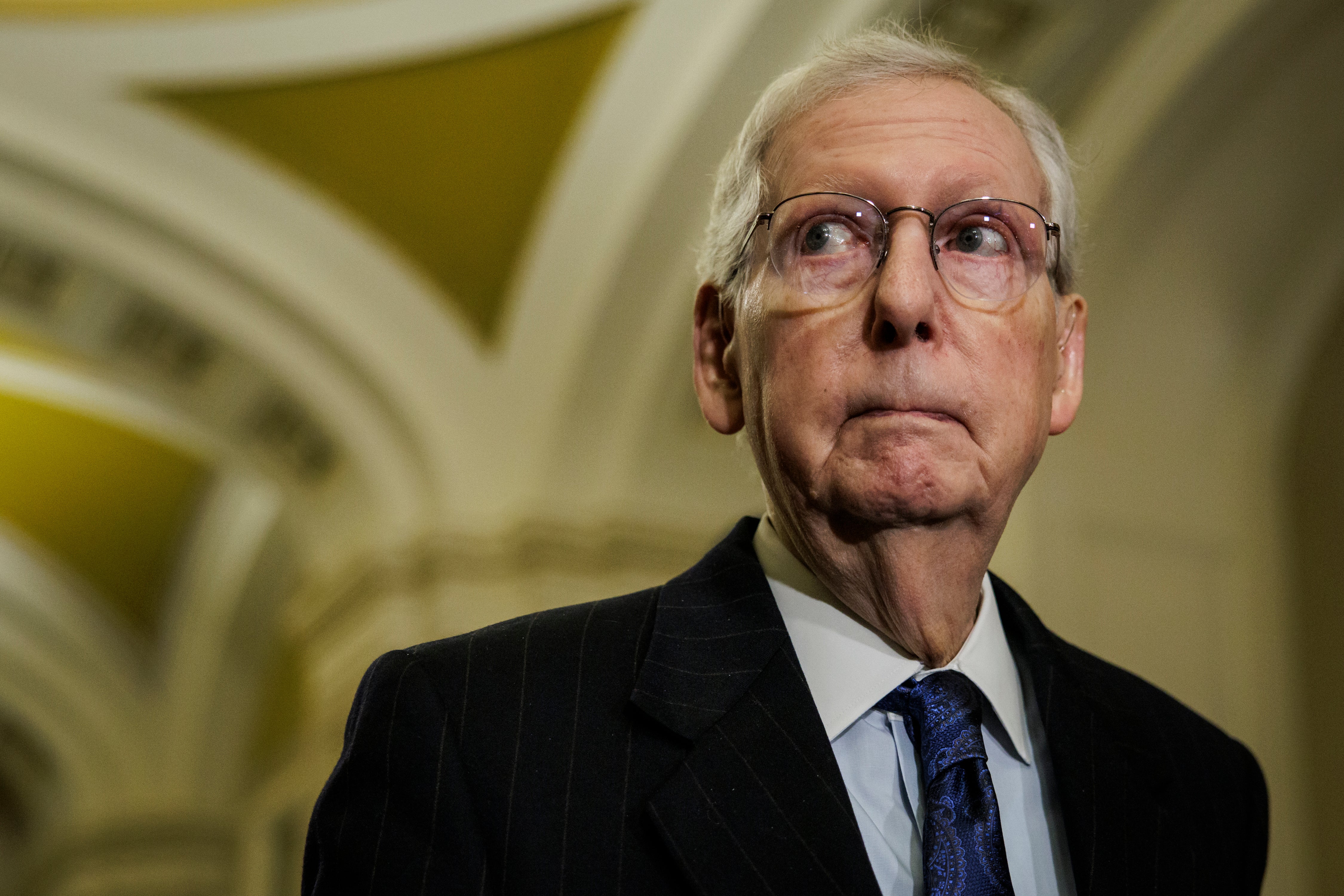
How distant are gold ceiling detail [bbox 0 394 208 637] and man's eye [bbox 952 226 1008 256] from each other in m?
9.27

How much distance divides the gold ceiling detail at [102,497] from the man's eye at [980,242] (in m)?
9.27

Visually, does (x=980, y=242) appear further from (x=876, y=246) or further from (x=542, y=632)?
(x=542, y=632)

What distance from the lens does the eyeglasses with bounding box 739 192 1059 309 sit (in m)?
1.49

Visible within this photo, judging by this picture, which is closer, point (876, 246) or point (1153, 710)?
point (876, 246)

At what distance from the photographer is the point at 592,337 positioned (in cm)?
646

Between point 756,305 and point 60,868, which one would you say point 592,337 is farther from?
point 60,868

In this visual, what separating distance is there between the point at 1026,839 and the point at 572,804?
1.69 ft

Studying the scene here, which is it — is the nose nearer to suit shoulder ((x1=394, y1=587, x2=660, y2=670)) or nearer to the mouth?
the mouth

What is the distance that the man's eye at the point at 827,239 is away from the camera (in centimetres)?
150

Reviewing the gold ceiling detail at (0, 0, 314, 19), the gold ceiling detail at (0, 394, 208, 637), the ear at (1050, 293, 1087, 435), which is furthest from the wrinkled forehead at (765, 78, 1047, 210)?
the gold ceiling detail at (0, 394, 208, 637)

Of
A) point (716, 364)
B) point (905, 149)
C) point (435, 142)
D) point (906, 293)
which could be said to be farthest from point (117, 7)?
point (906, 293)

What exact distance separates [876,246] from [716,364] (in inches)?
12.2

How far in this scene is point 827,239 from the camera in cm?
151

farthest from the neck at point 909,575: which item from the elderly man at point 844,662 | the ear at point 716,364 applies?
the ear at point 716,364
